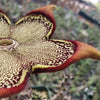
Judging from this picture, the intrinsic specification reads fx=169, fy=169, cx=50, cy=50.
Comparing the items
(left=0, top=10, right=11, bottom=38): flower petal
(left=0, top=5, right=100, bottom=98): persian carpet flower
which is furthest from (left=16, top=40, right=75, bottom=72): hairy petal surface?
(left=0, top=10, right=11, bottom=38): flower petal

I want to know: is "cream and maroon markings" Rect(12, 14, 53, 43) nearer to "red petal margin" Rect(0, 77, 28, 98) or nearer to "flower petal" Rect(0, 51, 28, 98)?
"flower petal" Rect(0, 51, 28, 98)

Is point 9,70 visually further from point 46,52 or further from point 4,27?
point 4,27

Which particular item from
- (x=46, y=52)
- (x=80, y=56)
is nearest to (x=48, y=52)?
(x=46, y=52)

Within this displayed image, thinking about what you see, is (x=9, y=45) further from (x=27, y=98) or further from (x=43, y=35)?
(x=27, y=98)

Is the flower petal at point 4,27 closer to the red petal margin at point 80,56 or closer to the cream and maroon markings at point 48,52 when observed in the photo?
the cream and maroon markings at point 48,52

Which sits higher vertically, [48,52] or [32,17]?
[32,17]

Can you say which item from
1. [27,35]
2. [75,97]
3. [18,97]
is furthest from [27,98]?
[75,97]
